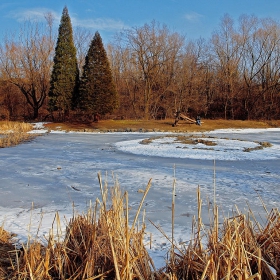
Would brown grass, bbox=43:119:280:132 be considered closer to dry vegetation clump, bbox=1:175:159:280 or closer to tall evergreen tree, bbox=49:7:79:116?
tall evergreen tree, bbox=49:7:79:116

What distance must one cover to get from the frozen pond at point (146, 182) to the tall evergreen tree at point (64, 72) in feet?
55.9

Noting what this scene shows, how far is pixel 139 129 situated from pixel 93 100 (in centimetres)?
543

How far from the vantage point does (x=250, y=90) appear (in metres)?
33.0

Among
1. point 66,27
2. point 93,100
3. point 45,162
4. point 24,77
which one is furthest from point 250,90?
point 45,162

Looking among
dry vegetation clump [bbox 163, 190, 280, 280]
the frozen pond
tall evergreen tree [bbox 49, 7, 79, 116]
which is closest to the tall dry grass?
dry vegetation clump [bbox 163, 190, 280, 280]

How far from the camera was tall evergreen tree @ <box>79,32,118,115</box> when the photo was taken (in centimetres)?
2458

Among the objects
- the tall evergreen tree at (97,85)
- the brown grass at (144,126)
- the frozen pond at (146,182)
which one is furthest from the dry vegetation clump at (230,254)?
the tall evergreen tree at (97,85)

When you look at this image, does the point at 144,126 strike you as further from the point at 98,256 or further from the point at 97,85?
the point at 98,256

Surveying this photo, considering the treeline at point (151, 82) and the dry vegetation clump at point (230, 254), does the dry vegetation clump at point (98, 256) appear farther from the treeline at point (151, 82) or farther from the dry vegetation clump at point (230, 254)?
the treeline at point (151, 82)

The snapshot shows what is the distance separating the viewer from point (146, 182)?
579cm

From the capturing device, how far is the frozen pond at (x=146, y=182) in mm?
3850

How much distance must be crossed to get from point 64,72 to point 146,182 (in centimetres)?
2247

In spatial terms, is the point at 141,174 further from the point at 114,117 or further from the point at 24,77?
the point at 24,77

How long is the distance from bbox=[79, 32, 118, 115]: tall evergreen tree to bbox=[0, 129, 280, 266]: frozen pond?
50.6 ft
